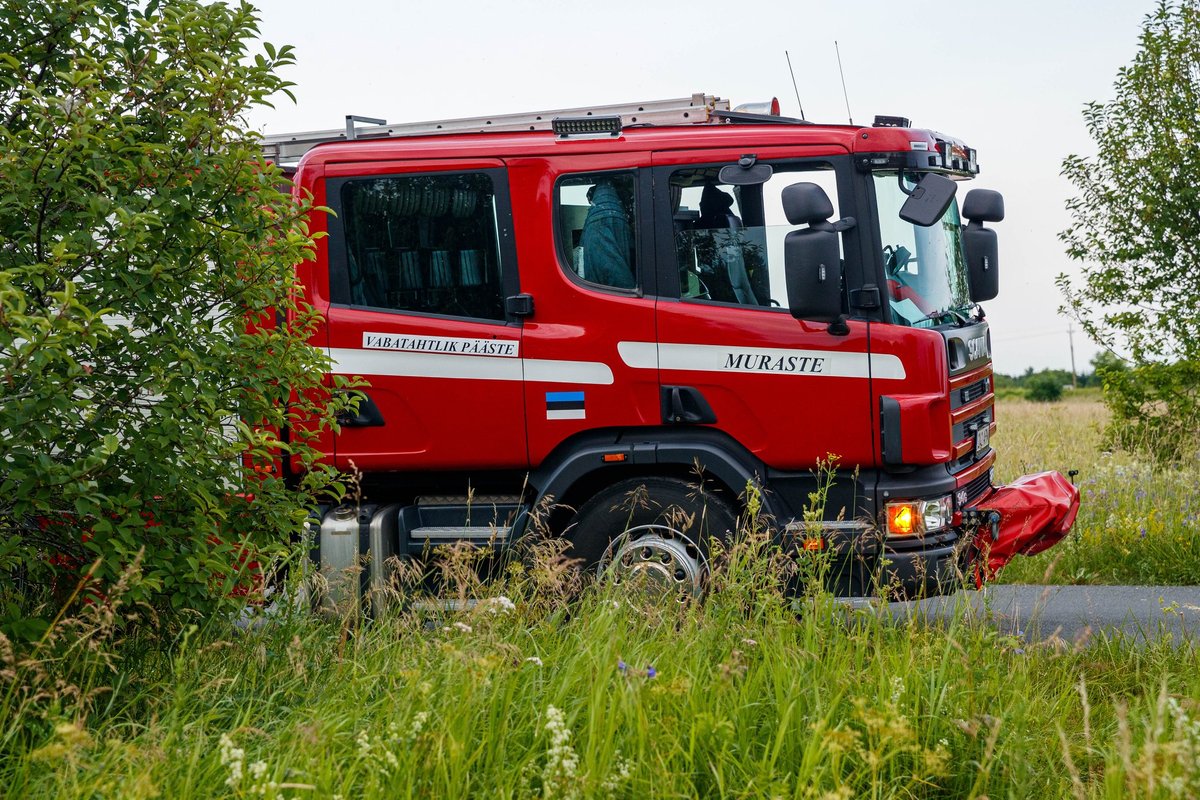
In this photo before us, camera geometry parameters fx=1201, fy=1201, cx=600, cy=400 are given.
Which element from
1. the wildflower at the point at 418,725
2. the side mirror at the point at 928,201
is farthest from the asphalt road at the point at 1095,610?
the wildflower at the point at 418,725

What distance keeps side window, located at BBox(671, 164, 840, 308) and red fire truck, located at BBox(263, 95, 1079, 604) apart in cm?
1

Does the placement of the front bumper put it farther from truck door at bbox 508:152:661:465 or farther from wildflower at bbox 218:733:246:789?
wildflower at bbox 218:733:246:789

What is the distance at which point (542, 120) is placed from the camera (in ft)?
22.7

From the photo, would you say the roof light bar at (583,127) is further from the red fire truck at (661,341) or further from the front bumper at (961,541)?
the front bumper at (961,541)

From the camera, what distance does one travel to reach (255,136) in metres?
4.80

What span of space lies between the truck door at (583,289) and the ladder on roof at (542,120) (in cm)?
45

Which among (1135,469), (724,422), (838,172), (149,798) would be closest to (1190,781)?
(149,798)

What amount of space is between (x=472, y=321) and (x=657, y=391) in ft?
3.60

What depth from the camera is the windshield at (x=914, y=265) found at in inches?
239

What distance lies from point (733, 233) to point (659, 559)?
5.63 ft

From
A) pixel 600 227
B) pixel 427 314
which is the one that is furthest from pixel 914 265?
pixel 427 314

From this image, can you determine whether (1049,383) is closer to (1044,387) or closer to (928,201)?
(1044,387)

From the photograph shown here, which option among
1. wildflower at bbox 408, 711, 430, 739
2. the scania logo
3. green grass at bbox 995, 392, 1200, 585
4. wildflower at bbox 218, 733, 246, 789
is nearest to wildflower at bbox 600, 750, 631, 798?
wildflower at bbox 408, 711, 430, 739

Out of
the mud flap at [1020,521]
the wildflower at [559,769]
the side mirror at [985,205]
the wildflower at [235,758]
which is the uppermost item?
the side mirror at [985,205]
